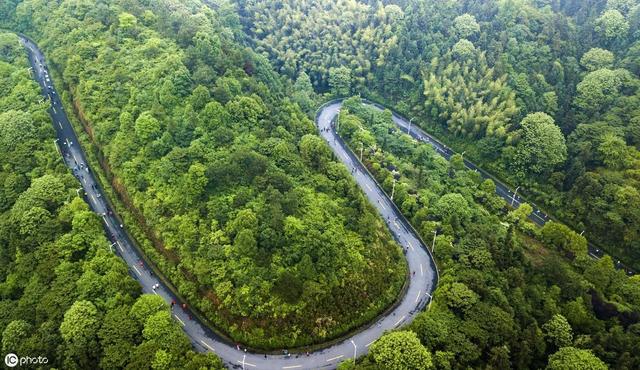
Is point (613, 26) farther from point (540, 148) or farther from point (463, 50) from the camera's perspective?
point (540, 148)

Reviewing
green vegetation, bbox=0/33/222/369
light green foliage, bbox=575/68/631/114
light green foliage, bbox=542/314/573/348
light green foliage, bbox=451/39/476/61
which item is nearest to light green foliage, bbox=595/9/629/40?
light green foliage, bbox=575/68/631/114

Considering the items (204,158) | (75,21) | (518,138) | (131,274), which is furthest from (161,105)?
(518,138)

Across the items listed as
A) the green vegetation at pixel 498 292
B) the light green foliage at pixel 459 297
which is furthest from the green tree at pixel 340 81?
the light green foliage at pixel 459 297

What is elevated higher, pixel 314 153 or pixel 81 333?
pixel 314 153

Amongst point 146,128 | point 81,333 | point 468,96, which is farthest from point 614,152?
point 81,333

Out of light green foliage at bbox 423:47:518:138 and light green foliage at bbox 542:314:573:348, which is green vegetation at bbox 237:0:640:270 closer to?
light green foliage at bbox 423:47:518:138

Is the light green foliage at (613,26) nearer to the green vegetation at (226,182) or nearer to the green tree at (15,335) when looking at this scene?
the green vegetation at (226,182)

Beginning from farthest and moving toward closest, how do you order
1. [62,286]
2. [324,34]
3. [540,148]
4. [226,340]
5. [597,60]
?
[324,34]
[597,60]
[540,148]
[226,340]
[62,286]

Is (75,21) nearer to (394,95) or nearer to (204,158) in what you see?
(204,158)
